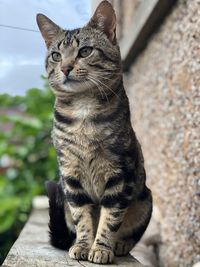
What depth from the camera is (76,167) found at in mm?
1810

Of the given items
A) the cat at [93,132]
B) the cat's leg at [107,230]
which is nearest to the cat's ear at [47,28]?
the cat at [93,132]

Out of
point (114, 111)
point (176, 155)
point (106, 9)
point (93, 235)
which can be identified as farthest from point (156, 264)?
point (106, 9)

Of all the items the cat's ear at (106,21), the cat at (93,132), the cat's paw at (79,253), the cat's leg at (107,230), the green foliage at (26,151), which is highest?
the cat's ear at (106,21)

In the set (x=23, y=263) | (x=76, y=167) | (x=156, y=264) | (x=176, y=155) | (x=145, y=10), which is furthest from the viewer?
(x=145, y=10)

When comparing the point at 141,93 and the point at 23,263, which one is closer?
the point at 23,263

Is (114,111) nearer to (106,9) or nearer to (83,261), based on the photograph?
(106,9)

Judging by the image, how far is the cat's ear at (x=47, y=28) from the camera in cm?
179

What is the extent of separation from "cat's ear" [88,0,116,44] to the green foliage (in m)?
2.01

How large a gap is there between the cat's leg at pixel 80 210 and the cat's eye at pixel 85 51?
40cm

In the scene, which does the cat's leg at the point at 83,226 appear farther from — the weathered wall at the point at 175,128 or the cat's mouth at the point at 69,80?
the weathered wall at the point at 175,128

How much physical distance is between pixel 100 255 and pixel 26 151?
2.47 m

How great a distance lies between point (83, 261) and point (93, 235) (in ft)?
0.39

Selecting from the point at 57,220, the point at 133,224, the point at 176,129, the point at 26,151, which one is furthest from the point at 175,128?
the point at 26,151

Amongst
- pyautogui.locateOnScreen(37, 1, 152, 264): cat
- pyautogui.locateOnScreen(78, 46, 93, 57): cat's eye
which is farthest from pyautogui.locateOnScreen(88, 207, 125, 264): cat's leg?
pyautogui.locateOnScreen(78, 46, 93, 57): cat's eye
